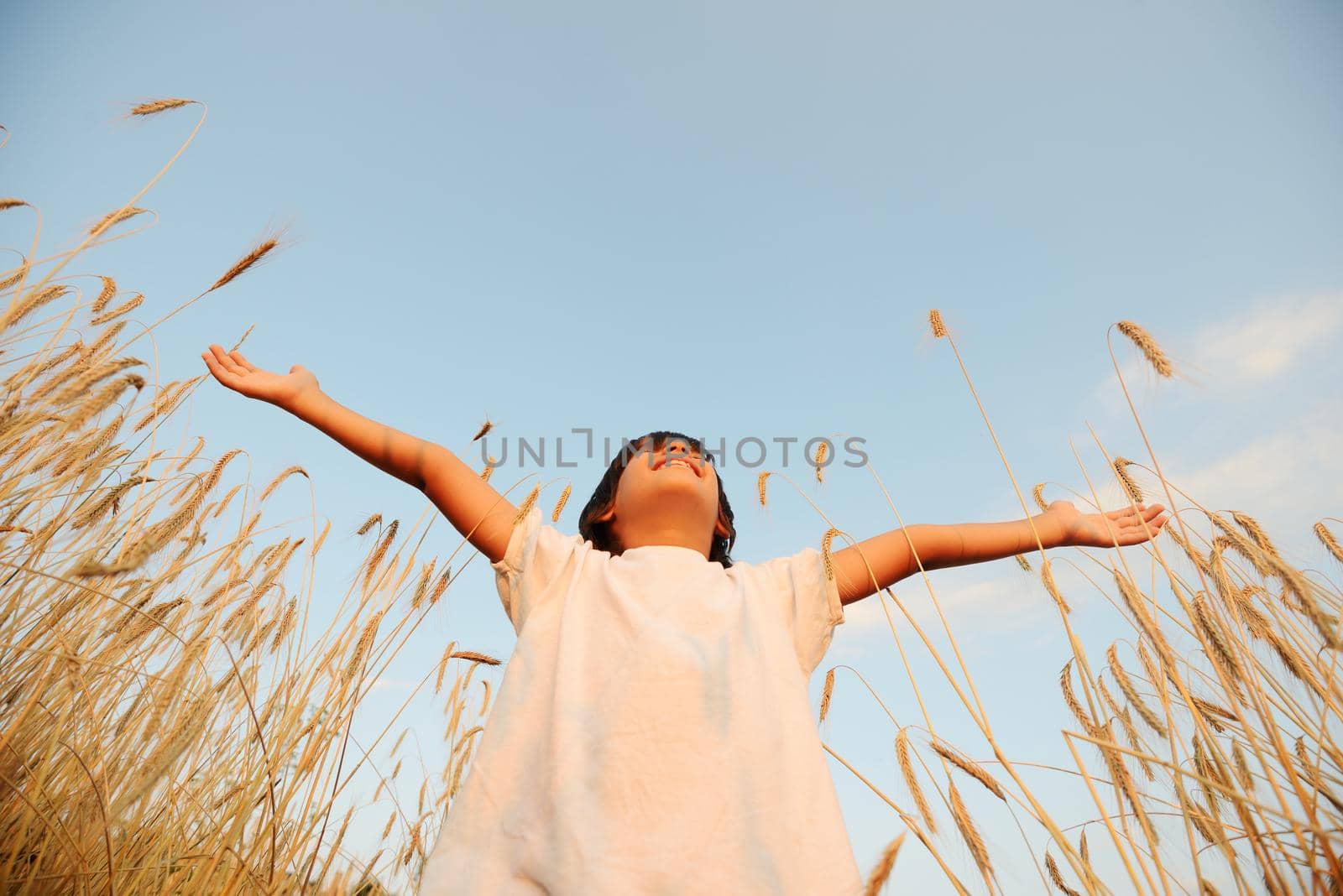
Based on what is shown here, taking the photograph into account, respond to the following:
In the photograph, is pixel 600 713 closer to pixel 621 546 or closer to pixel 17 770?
pixel 621 546

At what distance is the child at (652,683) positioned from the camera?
4.54 ft

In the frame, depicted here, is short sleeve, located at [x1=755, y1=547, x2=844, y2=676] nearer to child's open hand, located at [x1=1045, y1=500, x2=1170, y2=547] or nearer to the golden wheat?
child's open hand, located at [x1=1045, y1=500, x2=1170, y2=547]

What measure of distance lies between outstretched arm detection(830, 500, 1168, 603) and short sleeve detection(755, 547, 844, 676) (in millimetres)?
70

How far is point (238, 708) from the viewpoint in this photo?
91.0 inches

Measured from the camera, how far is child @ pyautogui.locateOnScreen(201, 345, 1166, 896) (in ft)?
4.54

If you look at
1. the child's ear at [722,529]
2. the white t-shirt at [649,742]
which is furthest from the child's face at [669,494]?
the child's ear at [722,529]

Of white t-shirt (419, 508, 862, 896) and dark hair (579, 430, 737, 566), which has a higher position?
dark hair (579, 430, 737, 566)

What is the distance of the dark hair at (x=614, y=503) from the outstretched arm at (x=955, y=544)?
0.60 metres

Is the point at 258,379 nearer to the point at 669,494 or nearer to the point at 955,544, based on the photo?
the point at 669,494

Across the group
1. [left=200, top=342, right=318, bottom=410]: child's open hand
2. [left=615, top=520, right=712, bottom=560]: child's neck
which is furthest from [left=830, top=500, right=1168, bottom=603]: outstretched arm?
[left=200, top=342, right=318, bottom=410]: child's open hand

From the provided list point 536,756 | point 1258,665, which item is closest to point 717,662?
point 536,756

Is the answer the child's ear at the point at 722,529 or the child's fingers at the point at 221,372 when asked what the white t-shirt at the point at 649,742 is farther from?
the child's fingers at the point at 221,372

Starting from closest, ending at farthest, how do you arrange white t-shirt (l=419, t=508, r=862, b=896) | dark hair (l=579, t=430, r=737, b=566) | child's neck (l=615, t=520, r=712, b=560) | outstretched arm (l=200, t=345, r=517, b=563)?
white t-shirt (l=419, t=508, r=862, b=896)
outstretched arm (l=200, t=345, r=517, b=563)
child's neck (l=615, t=520, r=712, b=560)
dark hair (l=579, t=430, r=737, b=566)

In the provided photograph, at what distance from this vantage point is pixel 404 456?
194 cm
